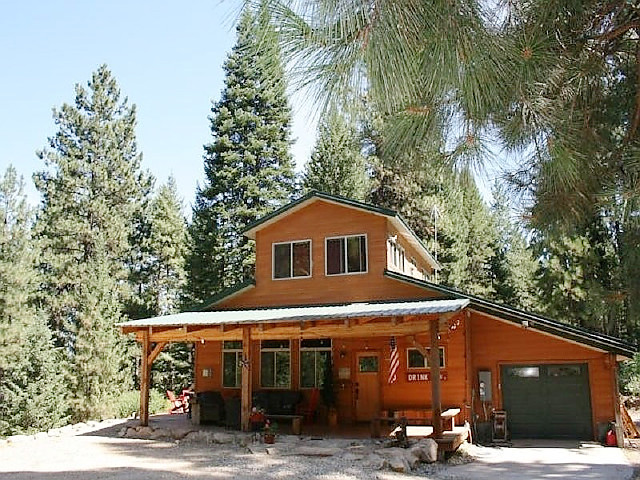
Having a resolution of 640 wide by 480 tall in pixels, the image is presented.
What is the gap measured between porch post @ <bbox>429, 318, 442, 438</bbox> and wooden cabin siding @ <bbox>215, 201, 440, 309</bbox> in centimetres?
315

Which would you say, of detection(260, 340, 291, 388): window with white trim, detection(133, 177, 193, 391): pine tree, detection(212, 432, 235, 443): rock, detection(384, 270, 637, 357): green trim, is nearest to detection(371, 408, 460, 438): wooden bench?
detection(384, 270, 637, 357): green trim

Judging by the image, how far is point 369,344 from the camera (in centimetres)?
1494

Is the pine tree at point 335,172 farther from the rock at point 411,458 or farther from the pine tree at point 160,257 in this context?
the rock at point 411,458

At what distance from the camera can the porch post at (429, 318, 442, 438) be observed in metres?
10.4

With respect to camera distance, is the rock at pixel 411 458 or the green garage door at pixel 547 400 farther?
the green garage door at pixel 547 400

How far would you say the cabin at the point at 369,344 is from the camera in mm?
12680

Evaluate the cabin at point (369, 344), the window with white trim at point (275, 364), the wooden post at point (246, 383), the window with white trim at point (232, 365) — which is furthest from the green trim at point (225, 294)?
the wooden post at point (246, 383)

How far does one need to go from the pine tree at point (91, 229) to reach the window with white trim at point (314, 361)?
9228 millimetres

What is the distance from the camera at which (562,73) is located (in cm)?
534

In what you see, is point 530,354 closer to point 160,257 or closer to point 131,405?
point 131,405

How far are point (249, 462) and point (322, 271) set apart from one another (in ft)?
21.7

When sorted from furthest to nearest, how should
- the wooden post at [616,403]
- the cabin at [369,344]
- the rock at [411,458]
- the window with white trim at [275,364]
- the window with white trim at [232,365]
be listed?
the window with white trim at [232,365]
the window with white trim at [275,364]
the cabin at [369,344]
the wooden post at [616,403]
the rock at [411,458]

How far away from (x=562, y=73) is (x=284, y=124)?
22.9m

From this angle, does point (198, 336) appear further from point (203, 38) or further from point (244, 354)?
point (203, 38)
